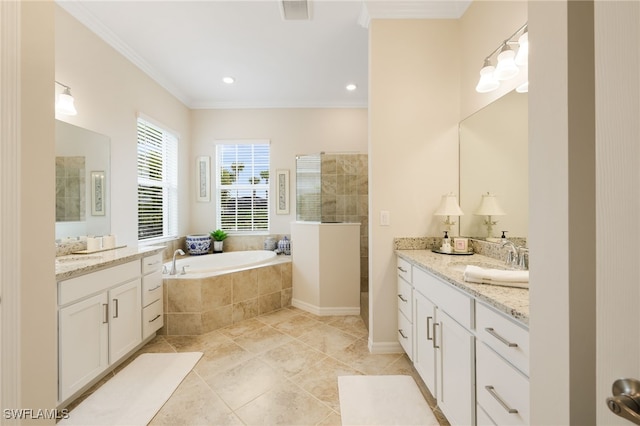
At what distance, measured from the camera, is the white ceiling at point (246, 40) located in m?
2.20

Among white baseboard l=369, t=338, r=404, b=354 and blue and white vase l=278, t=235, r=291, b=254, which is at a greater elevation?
blue and white vase l=278, t=235, r=291, b=254

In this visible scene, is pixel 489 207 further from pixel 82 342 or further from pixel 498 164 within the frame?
pixel 82 342

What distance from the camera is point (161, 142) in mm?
3555

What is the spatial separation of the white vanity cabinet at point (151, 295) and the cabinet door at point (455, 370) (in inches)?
94.7

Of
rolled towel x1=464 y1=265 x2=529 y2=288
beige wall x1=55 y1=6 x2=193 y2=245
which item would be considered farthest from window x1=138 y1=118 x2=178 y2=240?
rolled towel x1=464 y1=265 x2=529 y2=288

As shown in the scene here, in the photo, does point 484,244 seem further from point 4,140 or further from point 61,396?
point 61,396

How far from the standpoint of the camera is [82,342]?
167 cm

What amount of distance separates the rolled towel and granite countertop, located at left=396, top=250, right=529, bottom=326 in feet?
0.07

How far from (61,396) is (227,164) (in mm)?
3362

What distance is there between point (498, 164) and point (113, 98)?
361 centimetres

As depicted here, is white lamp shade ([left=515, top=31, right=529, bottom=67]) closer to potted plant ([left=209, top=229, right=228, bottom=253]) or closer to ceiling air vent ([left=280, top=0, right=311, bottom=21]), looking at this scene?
ceiling air vent ([left=280, top=0, right=311, bottom=21])

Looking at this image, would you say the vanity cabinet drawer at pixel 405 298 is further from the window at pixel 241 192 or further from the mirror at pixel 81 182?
the mirror at pixel 81 182

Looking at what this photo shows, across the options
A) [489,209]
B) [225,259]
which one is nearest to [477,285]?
[489,209]

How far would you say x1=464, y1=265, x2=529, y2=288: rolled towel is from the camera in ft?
3.71
